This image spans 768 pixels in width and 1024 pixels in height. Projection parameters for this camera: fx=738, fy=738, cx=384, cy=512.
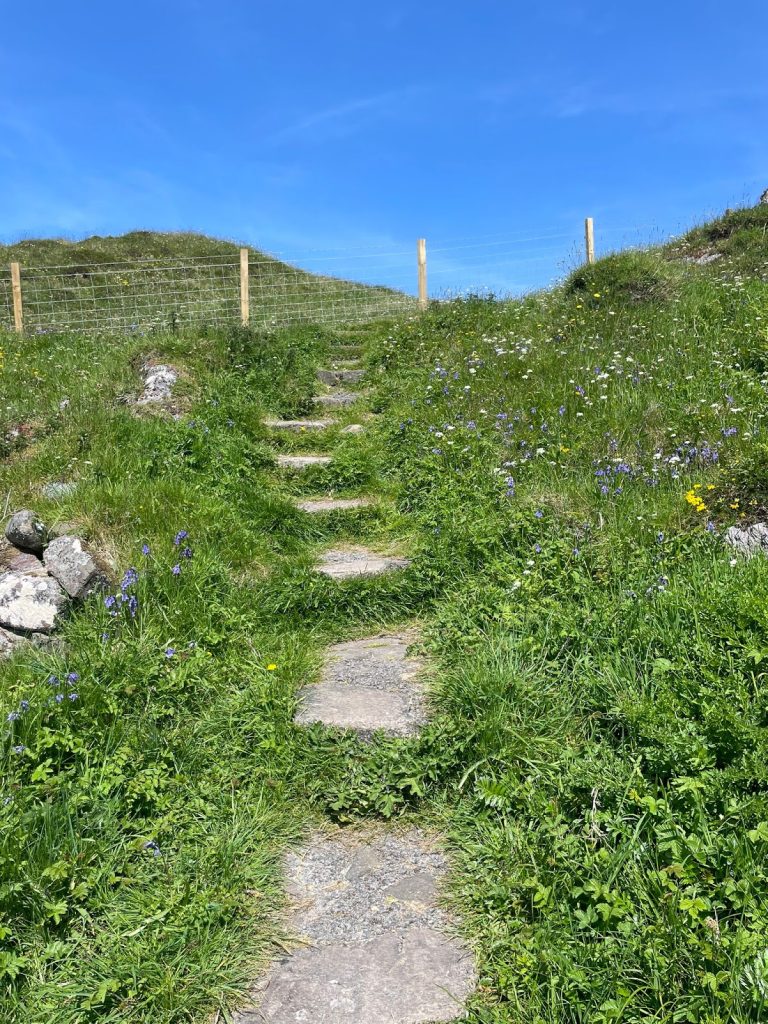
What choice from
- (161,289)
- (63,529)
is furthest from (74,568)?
(161,289)

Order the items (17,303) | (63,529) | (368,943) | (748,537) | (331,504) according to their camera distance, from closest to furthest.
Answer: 1. (368,943)
2. (748,537)
3. (63,529)
4. (331,504)
5. (17,303)

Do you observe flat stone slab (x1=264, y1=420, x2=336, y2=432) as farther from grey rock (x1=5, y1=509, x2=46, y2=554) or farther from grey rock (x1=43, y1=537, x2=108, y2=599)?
grey rock (x1=43, y1=537, x2=108, y2=599)

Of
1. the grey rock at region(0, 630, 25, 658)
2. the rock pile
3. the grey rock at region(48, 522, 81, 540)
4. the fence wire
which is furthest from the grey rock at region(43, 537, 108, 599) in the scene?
the fence wire

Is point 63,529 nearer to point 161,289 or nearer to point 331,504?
point 331,504

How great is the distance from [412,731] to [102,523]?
2.85 metres

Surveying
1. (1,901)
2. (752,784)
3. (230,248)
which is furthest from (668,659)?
(230,248)

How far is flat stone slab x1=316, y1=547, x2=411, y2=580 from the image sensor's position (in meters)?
5.53

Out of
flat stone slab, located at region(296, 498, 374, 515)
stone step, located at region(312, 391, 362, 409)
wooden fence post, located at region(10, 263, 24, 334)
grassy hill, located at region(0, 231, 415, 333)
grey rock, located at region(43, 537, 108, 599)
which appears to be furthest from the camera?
grassy hill, located at region(0, 231, 415, 333)

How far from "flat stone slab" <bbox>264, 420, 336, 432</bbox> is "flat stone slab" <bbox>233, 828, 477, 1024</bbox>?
21.8 ft

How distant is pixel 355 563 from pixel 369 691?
5.84 feet

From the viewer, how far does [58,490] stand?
5.84 meters

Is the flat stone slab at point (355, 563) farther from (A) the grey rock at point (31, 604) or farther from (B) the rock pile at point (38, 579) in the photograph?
(A) the grey rock at point (31, 604)

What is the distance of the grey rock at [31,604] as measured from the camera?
4590 millimetres

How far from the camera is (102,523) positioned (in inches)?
209
